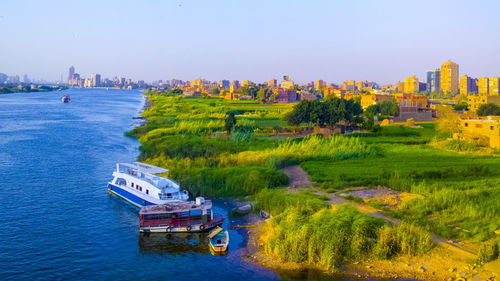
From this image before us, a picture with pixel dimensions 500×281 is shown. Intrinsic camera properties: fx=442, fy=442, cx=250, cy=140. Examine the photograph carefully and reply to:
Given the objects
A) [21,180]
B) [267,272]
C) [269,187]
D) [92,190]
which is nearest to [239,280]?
[267,272]

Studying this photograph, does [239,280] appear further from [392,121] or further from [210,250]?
[392,121]

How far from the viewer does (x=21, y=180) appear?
98.7 ft

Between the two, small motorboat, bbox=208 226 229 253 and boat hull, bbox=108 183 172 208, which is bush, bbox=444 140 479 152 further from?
boat hull, bbox=108 183 172 208

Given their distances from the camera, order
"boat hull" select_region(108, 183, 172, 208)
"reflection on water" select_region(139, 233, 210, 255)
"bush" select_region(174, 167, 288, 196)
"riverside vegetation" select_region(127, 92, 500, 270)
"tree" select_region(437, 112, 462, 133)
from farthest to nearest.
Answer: "tree" select_region(437, 112, 462, 133), "bush" select_region(174, 167, 288, 196), "boat hull" select_region(108, 183, 172, 208), "reflection on water" select_region(139, 233, 210, 255), "riverside vegetation" select_region(127, 92, 500, 270)

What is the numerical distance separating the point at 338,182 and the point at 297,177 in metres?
3.47

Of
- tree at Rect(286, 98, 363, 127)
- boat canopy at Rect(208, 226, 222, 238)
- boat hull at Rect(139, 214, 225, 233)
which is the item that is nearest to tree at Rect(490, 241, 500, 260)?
boat canopy at Rect(208, 226, 222, 238)

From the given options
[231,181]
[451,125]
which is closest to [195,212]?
[231,181]

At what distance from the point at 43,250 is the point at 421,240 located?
15.5 meters

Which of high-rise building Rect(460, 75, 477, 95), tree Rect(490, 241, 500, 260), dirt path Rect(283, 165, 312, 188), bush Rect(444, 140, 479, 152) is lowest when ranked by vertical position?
tree Rect(490, 241, 500, 260)

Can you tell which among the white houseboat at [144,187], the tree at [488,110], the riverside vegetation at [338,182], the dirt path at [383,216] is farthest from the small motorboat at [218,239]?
the tree at [488,110]

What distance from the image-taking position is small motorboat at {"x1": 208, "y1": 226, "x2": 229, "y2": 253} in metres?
18.5

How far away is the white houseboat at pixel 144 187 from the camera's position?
23.4 metres

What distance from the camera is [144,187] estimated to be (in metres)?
24.5

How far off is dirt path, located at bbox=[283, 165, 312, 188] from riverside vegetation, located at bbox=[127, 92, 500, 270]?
505mm
